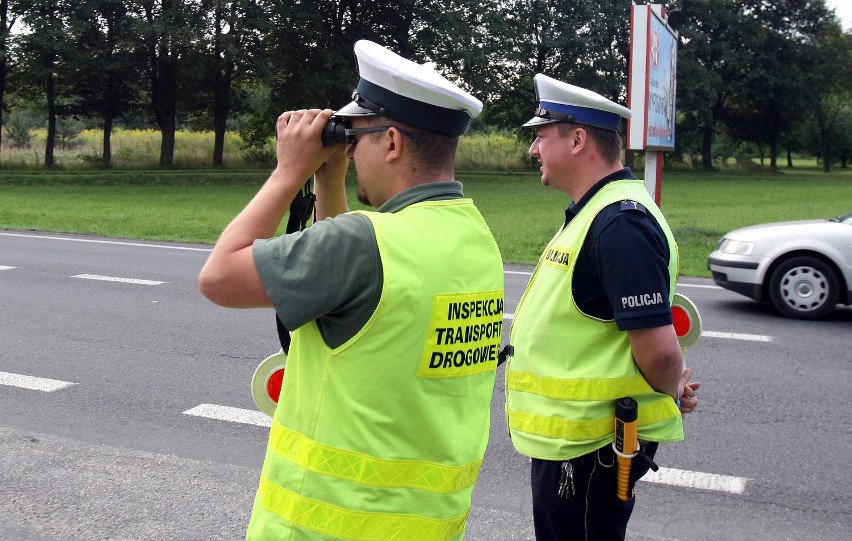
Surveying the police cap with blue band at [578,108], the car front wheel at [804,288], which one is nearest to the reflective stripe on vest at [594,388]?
the police cap with blue band at [578,108]

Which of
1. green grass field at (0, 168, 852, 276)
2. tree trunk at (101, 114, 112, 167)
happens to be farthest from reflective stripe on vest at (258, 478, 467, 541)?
tree trunk at (101, 114, 112, 167)

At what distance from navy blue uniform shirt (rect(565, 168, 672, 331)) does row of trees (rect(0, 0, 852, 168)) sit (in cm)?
3284

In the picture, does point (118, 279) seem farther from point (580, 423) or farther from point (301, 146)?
point (301, 146)

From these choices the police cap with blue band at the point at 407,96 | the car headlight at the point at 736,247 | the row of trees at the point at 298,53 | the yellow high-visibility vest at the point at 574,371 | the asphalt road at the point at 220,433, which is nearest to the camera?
the police cap with blue band at the point at 407,96

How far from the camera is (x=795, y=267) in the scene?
9.22m

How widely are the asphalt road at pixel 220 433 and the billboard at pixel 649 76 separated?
74.7 inches

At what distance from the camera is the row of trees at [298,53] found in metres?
34.6

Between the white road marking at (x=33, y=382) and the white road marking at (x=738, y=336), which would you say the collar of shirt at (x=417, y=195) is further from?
the white road marking at (x=738, y=336)

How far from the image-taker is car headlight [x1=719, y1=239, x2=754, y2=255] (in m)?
9.50

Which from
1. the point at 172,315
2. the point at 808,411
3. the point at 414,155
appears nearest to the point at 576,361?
the point at 414,155

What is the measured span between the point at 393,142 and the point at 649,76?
7256mm

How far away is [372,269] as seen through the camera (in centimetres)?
176

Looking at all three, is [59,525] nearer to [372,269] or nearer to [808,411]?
[372,269]

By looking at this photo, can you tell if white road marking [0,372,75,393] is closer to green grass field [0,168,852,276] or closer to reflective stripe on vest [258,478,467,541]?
reflective stripe on vest [258,478,467,541]
